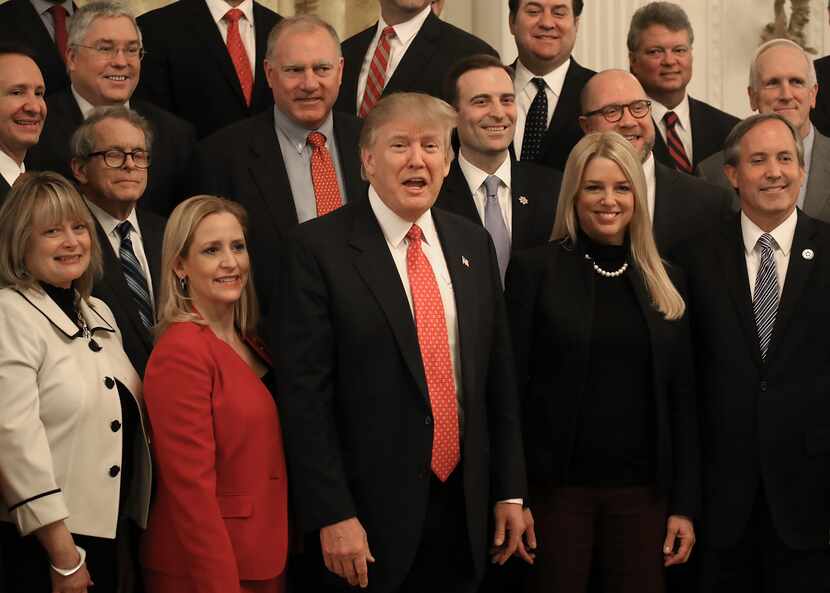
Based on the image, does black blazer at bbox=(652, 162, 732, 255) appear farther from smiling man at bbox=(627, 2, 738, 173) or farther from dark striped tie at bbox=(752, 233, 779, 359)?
smiling man at bbox=(627, 2, 738, 173)

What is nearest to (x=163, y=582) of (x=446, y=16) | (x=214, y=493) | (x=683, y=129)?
(x=214, y=493)

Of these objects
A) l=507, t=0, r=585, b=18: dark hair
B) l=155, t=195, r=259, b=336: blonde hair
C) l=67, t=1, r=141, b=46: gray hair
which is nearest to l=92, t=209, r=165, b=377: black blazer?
l=155, t=195, r=259, b=336: blonde hair

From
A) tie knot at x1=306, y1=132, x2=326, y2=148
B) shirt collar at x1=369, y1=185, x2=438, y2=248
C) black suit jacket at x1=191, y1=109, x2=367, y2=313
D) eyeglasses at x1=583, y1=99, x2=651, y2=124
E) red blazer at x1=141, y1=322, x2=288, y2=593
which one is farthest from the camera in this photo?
eyeglasses at x1=583, y1=99, x2=651, y2=124

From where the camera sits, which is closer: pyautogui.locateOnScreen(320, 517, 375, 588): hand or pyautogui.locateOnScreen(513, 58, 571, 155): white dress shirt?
pyautogui.locateOnScreen(320, 517, 375, 588): hand

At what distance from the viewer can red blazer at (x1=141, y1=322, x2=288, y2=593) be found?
10.1 feet

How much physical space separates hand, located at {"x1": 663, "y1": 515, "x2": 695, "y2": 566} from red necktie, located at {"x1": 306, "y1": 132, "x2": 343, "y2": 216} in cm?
127

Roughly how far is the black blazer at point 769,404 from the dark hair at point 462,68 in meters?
0.94

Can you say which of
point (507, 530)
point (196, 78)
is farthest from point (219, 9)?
point (507, 530)

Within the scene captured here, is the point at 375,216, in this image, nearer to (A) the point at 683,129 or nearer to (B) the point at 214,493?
(B) the point at 214,493

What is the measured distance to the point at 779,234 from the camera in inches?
148

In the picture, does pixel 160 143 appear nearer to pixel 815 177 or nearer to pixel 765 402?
pixel 765 402

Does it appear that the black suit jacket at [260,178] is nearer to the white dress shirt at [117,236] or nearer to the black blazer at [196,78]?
the white dress shirt at [117,236]

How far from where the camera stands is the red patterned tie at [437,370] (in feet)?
10.7

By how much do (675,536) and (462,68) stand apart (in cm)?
151
